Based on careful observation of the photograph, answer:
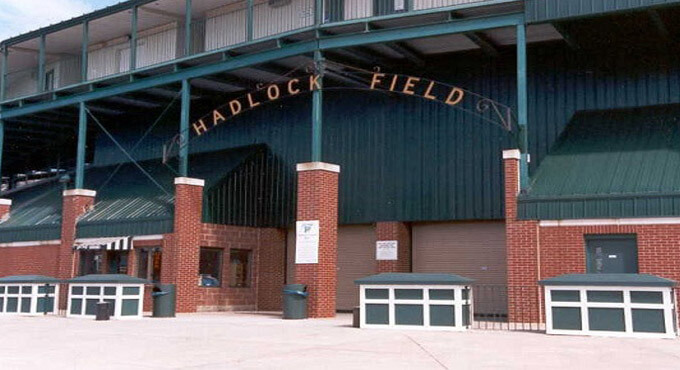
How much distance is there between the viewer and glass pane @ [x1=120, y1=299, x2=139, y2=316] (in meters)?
25.0

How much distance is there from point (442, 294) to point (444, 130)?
31.4 feet

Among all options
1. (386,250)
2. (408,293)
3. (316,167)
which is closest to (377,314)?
(408,293)

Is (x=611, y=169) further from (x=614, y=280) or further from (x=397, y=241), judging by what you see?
(x=397, y=241)

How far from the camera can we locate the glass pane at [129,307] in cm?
2495

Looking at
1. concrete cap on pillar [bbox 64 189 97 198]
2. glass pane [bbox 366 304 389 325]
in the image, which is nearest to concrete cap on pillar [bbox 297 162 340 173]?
glass pane [bbox 366 304 389 325]

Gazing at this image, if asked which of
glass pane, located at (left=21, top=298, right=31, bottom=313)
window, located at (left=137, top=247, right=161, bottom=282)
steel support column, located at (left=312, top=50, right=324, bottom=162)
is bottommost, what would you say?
glass pane, located at (left=21, top=298, right=31, bottom=313)

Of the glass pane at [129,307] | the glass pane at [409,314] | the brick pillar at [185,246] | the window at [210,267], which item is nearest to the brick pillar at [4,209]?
the brick pillar at [185,246]

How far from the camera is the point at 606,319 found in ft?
57.4

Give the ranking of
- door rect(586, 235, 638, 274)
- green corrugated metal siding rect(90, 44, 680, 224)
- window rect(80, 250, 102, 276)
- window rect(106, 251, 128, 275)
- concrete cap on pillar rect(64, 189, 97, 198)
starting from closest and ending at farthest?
door rect(586, 235, 638, 274) < green corrugated metal siding rect(90, 44, 680, 224) < window rect(106, 251, 128, 275) < window rect(80, 250, 102, 276) < concrete cap on pillar rect(64, 189, 97, 198)

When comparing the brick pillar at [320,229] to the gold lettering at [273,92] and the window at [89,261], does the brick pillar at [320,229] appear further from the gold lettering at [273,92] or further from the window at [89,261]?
the window at [89,261]

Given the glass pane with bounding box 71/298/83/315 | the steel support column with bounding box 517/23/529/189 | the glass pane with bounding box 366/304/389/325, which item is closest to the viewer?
the glass pane with bounding box 366/304/389/325

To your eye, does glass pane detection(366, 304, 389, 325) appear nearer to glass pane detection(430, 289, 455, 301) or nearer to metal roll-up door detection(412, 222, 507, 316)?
glass pane detection(430, 289, 455, 301)

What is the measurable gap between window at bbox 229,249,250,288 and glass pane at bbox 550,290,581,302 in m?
15.5

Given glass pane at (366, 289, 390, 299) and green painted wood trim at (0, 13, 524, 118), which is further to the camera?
green painted wood trim at (0, 13, 524, 118)
